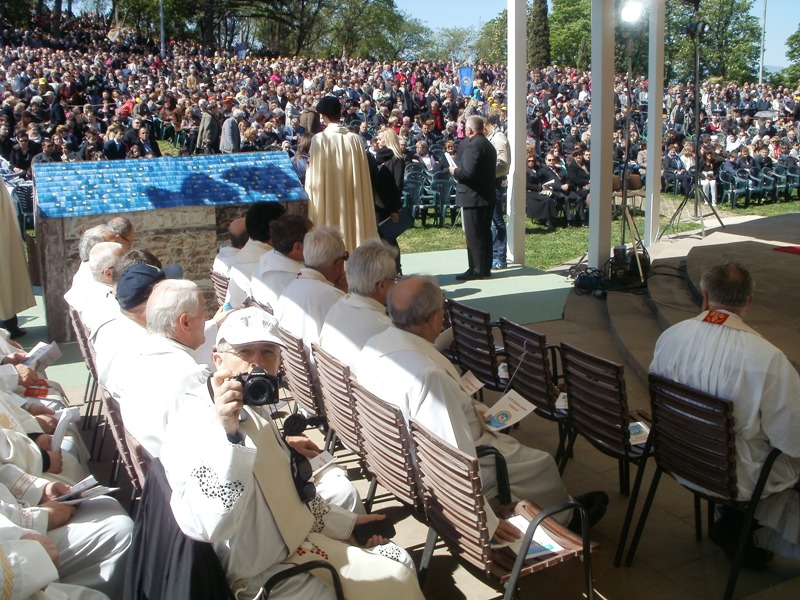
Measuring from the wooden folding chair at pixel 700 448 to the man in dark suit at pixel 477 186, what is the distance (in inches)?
224

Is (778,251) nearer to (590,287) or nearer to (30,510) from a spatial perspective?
(590,287)

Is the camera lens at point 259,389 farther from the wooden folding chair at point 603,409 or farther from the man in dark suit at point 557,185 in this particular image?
the man in dark suit at point 557,185

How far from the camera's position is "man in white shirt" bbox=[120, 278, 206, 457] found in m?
3.02

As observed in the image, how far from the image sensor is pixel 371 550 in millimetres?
2840

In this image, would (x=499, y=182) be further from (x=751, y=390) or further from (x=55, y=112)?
(x=55, y=112)

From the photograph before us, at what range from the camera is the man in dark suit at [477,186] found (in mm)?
8867

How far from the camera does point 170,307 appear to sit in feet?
10.5

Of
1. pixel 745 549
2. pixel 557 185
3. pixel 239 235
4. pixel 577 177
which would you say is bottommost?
pixel 745 549

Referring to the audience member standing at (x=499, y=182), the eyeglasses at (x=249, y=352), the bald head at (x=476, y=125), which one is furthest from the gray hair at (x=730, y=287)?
the audience member standing at (x=499, y=182)

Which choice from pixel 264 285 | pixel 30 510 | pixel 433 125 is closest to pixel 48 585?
pixel 30 510

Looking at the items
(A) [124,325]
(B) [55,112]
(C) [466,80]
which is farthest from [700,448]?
(C) [466,80]

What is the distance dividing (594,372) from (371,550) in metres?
1.39

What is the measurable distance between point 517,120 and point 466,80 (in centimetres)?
1876

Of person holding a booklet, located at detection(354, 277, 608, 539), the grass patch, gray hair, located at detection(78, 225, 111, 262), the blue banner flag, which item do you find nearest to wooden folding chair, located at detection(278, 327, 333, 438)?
person holding a booklet, located at detection(354, 277, 608, 539)
